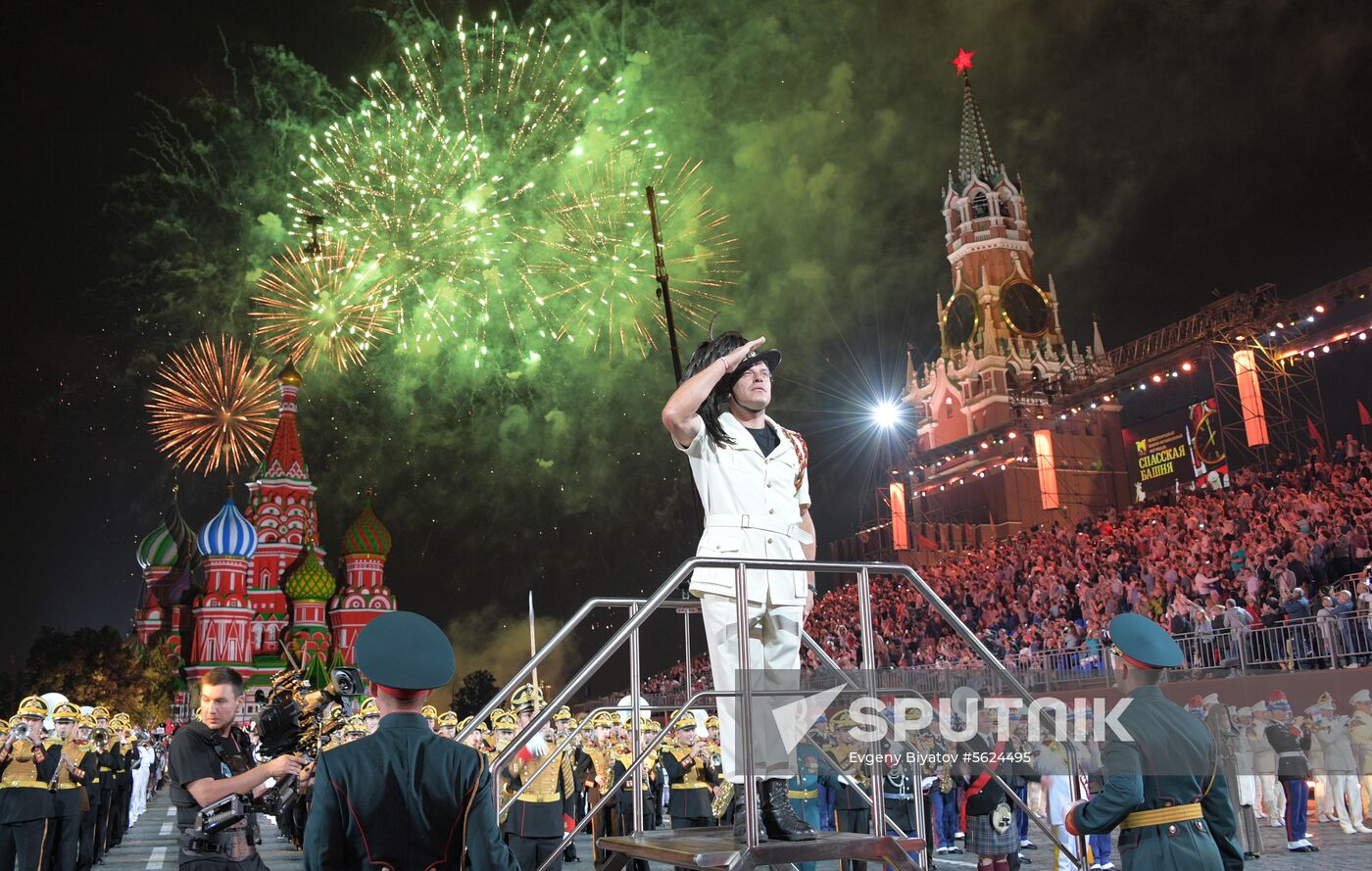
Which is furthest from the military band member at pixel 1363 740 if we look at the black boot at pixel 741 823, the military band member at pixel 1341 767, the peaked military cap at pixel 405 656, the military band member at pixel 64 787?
the military band member at pixel 64 787

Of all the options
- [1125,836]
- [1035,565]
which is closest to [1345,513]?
[1035,565]

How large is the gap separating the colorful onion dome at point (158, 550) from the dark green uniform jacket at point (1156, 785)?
70.8 metres

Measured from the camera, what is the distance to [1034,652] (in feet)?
82.8

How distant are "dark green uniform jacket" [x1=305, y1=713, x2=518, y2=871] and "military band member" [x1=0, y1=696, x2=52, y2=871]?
10.1m

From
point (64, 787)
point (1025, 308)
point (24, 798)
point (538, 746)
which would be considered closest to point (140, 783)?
point (64, 787)

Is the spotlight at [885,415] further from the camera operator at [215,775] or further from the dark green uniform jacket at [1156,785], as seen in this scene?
the dark green uniform jacket at [1156,785]

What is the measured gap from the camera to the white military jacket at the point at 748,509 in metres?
5.22

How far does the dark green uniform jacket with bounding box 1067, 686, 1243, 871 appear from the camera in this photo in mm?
4742

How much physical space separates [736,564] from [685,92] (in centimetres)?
5002

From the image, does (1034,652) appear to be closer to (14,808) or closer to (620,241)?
(620,241)

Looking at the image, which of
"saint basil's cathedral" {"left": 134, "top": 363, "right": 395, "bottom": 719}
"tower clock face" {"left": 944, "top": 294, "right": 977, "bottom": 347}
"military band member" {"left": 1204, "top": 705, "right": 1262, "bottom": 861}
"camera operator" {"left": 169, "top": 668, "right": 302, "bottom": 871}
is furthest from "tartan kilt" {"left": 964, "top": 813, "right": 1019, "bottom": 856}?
"tower clock face" {"left": 944, "top": 294, "right": 977, "bottom": 347}

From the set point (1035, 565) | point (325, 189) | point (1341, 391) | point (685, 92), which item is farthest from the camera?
point (685, 92)

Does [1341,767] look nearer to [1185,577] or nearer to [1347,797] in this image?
[1347,797]

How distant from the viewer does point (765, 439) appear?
570 cm
